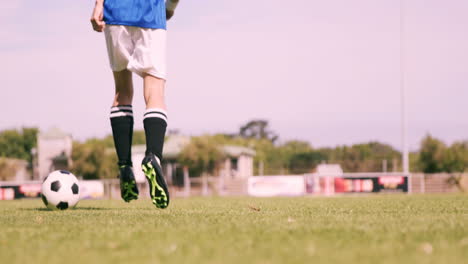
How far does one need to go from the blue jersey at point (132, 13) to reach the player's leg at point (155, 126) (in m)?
0.41

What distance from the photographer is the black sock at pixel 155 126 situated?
4.64 metres

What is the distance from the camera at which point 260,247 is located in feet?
8.43

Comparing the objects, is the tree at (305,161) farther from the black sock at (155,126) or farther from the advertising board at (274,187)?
the black sock at (155,126)

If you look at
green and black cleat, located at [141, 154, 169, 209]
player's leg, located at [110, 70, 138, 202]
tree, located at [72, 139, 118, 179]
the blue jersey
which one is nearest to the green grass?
green and black cleat, located at [141, 154, 169, 209]

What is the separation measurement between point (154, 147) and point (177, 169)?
49767 millimetres

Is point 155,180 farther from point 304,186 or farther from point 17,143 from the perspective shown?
point 17,143

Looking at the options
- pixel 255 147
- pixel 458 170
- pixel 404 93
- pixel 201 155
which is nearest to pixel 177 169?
pixel 201 155

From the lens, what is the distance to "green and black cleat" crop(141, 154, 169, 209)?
430 cm

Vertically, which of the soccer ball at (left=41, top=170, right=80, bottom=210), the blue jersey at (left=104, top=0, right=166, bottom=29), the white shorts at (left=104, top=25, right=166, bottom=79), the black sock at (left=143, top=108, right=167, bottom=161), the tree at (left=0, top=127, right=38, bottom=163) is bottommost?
the soccer ball at (left=41, top=170, right=80, bottom=210)

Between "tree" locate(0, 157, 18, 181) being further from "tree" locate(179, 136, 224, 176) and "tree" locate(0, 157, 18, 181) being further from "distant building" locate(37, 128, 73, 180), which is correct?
"tree" locate(179, 136, 224, 176)

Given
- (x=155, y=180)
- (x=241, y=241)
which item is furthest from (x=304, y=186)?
(x=241, y=241)

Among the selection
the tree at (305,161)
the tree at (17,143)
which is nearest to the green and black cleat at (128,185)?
the tree at (305,161)

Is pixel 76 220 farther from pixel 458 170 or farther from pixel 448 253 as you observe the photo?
pixel 458 170

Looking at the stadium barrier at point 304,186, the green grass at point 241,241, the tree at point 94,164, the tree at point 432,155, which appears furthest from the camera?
the tree at point 94,164
